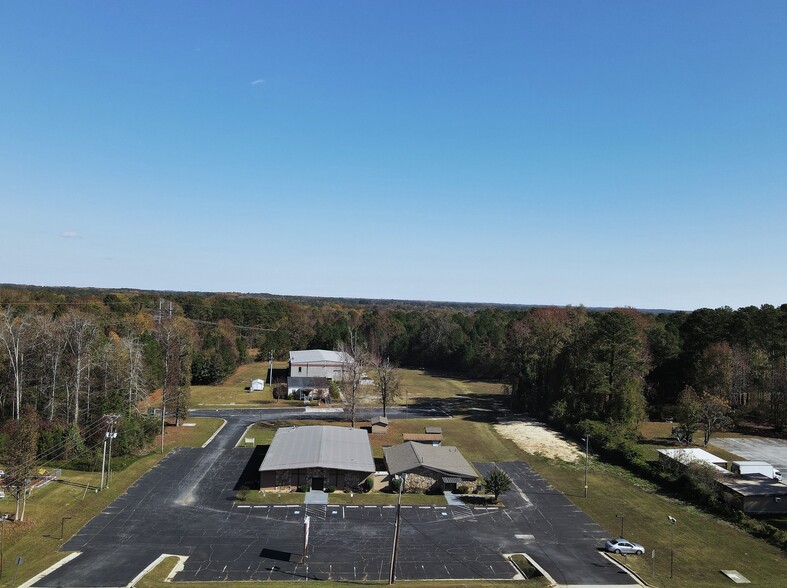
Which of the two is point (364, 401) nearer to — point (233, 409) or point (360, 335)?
point (233, 409)

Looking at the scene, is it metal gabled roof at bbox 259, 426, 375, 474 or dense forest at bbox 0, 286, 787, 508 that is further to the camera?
dense forest at bbox 0, 286, 787, 508

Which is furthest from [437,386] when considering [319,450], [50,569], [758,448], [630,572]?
[50,569]

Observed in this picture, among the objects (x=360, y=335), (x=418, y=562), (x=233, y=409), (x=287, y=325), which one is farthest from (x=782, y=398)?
(x=287, y=325)

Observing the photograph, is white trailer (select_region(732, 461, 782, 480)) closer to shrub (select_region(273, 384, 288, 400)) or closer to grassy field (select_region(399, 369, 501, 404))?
grassy field (select_region(399, 369, 501, 404))

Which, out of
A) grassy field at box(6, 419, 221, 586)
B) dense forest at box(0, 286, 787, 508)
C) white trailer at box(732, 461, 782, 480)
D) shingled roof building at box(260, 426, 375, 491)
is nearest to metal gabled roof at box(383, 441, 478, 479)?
shingled roof building at box(260, 426, 375, 491)

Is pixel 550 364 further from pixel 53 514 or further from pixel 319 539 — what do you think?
pixel 53 514

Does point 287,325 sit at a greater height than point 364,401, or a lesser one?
greater
